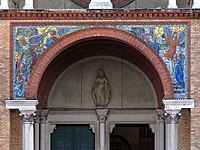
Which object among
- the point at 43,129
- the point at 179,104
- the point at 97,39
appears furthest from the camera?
the point at 43,129

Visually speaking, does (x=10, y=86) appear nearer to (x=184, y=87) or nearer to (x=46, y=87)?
(x=46, y=87)

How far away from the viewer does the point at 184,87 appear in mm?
15883

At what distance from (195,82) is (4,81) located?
15.7ft

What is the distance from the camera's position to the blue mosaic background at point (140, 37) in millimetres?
15898

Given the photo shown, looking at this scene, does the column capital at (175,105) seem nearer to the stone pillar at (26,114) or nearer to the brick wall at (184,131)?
the brick wall at (184,131)

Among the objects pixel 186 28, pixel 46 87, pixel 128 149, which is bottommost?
pixel 128 149

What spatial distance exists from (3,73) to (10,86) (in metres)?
0.37

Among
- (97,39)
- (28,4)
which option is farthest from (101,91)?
(28,4)

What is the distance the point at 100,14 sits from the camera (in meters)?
16.0

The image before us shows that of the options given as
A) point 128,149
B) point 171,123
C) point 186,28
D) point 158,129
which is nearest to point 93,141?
point 158,129

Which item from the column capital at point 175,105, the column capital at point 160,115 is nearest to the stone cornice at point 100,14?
the column capital at point 175,105

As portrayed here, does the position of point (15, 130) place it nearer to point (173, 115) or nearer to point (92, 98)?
point (92, 98)

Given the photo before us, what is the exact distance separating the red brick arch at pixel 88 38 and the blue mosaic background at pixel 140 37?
101 millimetres

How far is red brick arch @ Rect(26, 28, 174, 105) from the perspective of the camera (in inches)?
628
